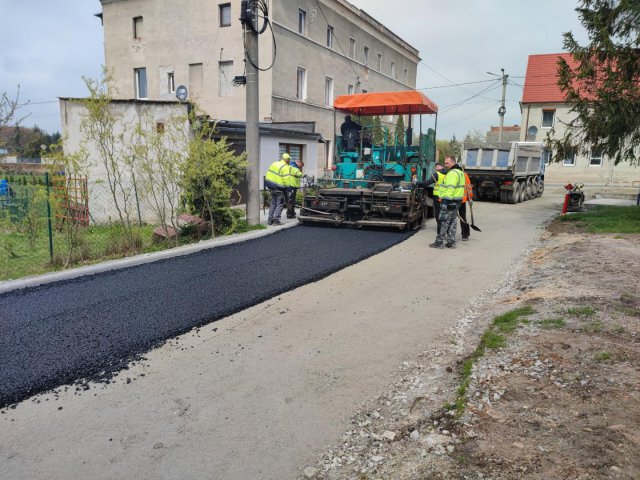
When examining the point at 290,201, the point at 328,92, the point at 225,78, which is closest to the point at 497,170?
the point at 290,201

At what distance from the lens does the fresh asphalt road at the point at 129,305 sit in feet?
13.1

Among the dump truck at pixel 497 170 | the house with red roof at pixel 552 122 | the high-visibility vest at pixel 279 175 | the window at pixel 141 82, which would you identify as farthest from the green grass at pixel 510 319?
the house with red roof at pixel 552 122

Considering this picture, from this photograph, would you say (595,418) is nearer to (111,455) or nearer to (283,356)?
(283,356)

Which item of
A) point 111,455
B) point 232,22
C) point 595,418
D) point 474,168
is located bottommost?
point 111,455

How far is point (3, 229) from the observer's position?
791 cm

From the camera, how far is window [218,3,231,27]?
71.1 ft

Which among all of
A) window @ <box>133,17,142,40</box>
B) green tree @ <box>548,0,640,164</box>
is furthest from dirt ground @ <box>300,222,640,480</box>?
window @ <box>133,17,142,40</box>

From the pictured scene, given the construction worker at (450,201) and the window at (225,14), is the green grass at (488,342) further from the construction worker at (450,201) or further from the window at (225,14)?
the window at (225,14)

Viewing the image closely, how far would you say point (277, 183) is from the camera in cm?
1123

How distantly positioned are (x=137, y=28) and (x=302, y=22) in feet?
29.7

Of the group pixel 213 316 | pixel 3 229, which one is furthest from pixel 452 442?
pixel 3 229

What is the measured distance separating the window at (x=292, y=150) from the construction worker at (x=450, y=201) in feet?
30.1

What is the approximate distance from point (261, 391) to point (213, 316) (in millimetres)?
1698

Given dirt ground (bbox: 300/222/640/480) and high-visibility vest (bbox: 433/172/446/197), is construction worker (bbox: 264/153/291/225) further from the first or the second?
dirt ground (bbox: 300/222/640/480)
